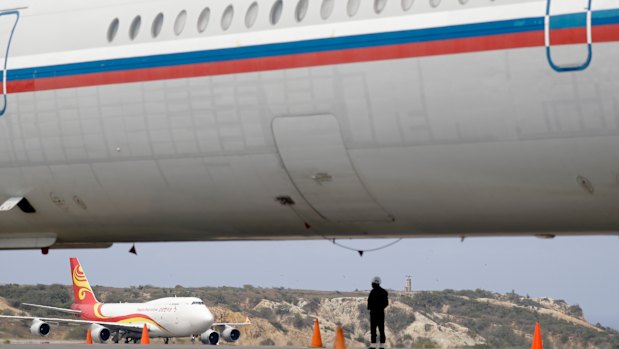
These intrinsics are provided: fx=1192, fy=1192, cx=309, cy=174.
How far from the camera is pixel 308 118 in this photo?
50.4 ft

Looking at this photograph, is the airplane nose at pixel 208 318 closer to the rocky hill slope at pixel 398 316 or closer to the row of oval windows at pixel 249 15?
the rocky hill slope at pixel 398 316

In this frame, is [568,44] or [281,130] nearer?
[568,44]

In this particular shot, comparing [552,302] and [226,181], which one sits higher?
[552,302]

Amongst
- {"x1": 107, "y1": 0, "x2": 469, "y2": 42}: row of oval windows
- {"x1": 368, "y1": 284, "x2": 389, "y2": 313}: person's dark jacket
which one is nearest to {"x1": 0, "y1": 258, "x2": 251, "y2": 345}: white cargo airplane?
{"x1": 368, "y1": 284, "x2": 389, "y2": 313}: person's dark jacket

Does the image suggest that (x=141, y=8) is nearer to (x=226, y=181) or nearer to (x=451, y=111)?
(x=226, y=181)

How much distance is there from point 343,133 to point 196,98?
2294 millimetres

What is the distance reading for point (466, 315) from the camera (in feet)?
289

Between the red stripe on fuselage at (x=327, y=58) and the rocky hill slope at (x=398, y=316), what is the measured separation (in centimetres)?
5419

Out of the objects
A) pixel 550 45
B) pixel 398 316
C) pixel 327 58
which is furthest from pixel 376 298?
pixel 398 316

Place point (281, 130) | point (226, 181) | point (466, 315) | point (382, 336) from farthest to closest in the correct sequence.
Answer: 1. point (466, 315)
2. point (382, 336)
3. point (226, 181)
4. point (281, 130)

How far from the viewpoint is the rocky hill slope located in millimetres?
78438

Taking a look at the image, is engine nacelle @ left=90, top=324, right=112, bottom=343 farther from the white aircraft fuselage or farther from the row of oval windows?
the row of oval windows

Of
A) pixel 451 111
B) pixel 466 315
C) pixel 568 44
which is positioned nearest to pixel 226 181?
pixel 451 111

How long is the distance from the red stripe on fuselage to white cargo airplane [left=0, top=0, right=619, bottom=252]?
0.02 m
